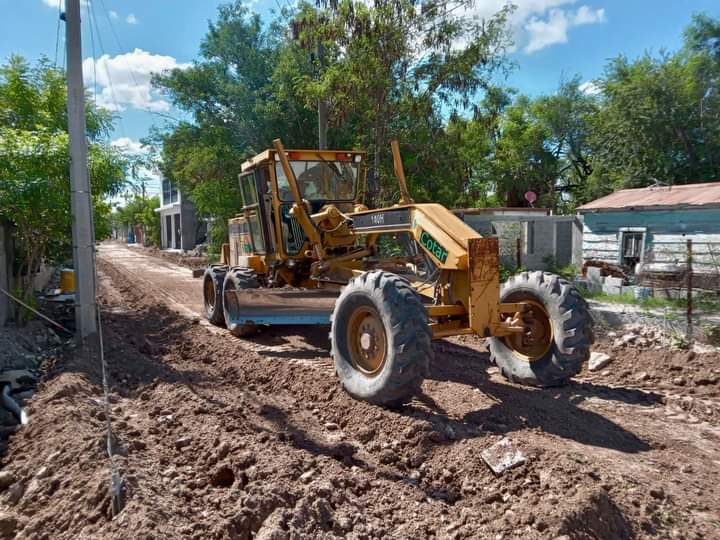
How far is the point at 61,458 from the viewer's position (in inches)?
162

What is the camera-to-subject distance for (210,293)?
10.5 meters

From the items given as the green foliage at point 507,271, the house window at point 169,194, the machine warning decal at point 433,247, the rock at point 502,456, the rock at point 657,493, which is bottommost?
the rock at point 657,493

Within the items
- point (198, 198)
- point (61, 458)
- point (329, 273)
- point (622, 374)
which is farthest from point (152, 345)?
point (198, 198)

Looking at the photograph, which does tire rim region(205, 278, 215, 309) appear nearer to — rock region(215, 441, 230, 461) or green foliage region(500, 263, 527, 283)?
green foliage region(500, 263, 527, 283)

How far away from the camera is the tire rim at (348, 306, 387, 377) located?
542 centimetres

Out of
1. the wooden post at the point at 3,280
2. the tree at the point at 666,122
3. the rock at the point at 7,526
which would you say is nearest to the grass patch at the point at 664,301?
the rock at the point at 7,526

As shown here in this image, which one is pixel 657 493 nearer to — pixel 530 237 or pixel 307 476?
pixel 307 476

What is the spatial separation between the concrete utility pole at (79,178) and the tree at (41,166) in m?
0.74

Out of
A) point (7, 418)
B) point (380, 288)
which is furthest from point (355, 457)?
point (7, 418)

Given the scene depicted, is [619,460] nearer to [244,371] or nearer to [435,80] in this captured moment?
[244,371]

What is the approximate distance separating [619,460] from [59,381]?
5155 millimetres

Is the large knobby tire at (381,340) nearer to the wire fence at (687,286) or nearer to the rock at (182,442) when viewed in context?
the rock at (182,442)

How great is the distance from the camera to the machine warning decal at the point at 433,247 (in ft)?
18.4

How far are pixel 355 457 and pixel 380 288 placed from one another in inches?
60.1
